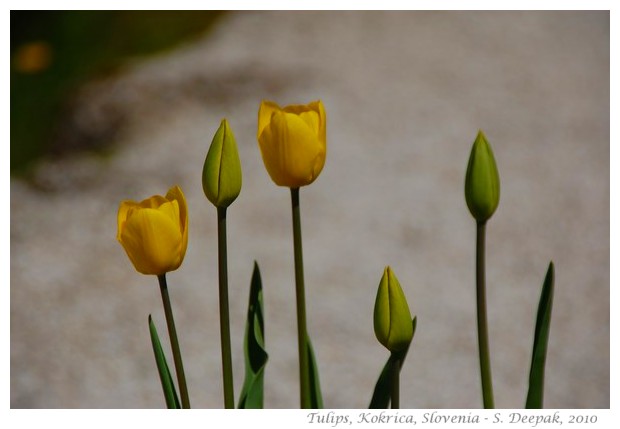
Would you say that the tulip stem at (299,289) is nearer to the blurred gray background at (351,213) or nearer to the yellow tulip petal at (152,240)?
the yellow tulip petal at (152,240)

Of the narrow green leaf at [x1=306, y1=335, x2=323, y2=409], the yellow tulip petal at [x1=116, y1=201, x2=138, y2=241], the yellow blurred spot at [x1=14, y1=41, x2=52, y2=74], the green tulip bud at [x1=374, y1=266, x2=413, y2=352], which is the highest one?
the yellow blurred spot at [x1=14, y1=41, x2=52, y2=74]

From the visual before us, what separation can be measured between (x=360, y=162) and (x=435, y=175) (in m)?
0.24

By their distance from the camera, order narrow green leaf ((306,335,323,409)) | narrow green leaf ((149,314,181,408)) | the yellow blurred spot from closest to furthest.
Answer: narrow green leaf ((149,314,181,408)) → narrow green leaf ((306,335,323,409)) → the yellow blurred spot

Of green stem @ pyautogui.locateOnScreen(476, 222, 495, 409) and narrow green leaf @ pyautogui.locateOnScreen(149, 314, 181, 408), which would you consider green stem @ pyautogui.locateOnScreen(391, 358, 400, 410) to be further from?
narrow green leaf @ pyautogui.locateOnScreen(149, 314, 181, 408)

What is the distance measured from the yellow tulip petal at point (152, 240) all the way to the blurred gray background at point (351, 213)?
3.90ft

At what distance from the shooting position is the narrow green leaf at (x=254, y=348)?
3.04 feet

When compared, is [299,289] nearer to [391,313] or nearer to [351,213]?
[391,313]

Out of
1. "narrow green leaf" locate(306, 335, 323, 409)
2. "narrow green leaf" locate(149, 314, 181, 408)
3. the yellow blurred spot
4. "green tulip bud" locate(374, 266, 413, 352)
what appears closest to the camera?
"green tulip bud" locate(374, 266, 413, 352)

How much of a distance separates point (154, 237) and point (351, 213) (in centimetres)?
176

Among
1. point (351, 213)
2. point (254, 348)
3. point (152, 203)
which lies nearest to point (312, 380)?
point (254, 348)

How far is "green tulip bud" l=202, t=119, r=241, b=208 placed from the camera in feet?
2.47

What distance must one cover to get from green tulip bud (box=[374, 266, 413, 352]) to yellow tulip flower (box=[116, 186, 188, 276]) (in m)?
0.19

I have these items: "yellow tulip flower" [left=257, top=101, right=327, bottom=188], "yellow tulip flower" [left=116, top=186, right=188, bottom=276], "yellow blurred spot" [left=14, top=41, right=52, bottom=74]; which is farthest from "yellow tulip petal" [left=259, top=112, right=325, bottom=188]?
"yellow blurred spot" [left=14, top=41, right=52, bottom=74]
